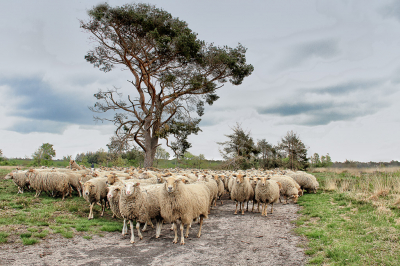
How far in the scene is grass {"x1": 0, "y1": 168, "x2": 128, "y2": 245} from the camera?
7289 millimetres

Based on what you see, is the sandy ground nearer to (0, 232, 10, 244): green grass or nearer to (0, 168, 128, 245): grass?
(0, 232, 10, 244): green grass

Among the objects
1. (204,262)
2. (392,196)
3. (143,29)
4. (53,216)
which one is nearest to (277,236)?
(204,262)

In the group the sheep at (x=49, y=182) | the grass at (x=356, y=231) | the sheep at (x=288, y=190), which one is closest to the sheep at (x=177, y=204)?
the grass at (x=356, y=231)

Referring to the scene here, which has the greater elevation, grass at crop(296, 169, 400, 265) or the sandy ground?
grass at crop(296, 169, 400, 265)

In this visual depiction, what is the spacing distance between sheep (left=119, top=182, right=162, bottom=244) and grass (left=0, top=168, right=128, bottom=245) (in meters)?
1.30

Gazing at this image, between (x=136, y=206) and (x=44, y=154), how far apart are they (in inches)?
1729

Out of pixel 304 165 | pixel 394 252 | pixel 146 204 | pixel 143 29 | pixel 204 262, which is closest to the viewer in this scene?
pixel 394 252

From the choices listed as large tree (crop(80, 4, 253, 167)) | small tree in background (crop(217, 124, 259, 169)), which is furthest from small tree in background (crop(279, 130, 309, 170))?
large tree (crop(80, 4, 253, 167))

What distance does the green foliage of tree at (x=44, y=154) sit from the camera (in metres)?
41.6

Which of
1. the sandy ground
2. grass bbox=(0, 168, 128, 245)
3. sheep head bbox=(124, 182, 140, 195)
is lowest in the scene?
the sandy ground

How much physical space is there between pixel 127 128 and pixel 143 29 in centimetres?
1228

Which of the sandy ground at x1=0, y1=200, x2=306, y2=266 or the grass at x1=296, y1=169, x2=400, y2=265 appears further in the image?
the sandy ground at x1=0, y1=200, x2=306, y2=266

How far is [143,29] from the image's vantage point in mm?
22656

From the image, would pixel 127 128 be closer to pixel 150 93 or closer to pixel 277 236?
pixel 150 93
